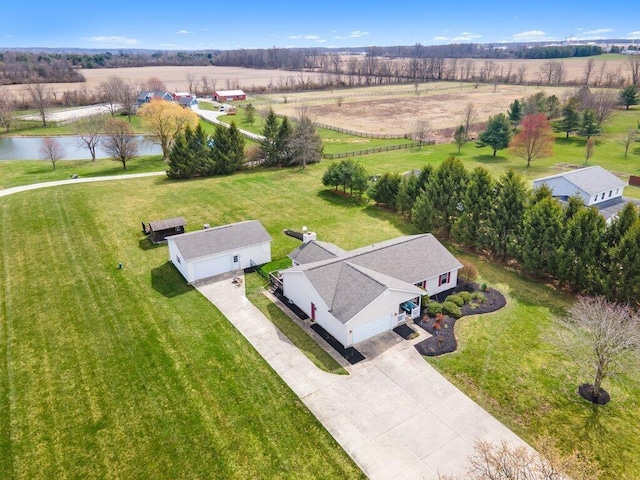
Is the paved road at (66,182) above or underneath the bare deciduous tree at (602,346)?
underneath

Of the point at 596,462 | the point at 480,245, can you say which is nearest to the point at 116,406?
the point at 596,462

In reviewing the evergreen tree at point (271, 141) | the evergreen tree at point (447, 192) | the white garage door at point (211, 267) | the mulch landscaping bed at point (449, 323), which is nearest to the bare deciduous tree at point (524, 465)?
the mulch landscaping bed at point (449, 323)

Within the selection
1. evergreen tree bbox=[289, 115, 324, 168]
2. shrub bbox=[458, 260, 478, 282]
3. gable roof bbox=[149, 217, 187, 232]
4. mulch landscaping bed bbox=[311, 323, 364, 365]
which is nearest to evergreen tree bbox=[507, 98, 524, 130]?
evergreen tree bbox=[289, 115, 324, 168]

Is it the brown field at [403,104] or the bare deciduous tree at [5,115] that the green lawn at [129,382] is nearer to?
the brown field at [403,104]

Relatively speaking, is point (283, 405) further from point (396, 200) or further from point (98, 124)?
point (98, 124)

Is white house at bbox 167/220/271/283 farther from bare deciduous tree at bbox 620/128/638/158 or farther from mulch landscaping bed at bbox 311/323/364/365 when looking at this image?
bare deciduous tree at bbox 620/128/638/158

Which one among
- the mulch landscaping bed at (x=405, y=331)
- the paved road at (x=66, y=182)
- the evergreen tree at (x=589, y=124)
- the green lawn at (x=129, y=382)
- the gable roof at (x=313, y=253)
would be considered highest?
the evergreen tree at (x=589, y=124)
